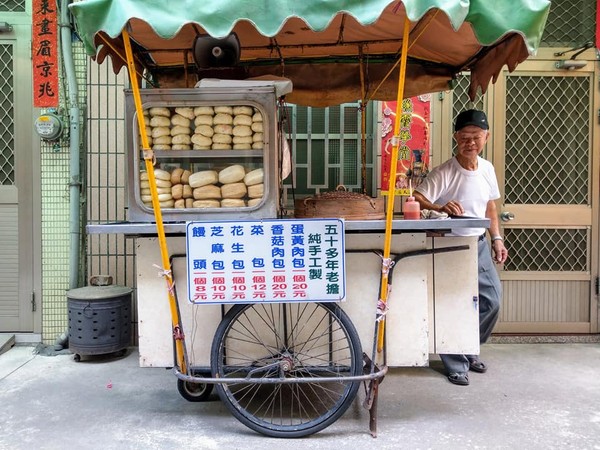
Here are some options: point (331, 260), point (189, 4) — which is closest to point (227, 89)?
point (189, 4)

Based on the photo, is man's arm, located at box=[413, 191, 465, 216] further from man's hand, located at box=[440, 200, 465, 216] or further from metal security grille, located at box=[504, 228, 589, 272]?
metal security grille, located at box=[504, 228, 589, 272]

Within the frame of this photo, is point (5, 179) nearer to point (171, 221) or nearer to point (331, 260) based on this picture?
point (171, 221)

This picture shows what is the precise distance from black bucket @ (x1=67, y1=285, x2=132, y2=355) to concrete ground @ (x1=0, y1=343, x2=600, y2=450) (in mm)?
Answer: 195

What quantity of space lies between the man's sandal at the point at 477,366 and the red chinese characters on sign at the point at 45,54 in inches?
186

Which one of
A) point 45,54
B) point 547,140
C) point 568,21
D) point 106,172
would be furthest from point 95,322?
point 568,21

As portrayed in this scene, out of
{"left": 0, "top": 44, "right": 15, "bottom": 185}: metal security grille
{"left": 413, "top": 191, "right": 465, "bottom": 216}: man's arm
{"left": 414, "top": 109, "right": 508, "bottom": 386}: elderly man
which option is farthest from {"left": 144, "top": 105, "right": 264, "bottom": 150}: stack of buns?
→ {"left": 0, "top": 44, "right": 15, "bottom": 185}: metal security grille

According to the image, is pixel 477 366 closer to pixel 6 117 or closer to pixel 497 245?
pixel 497 245

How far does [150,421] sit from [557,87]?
16.4 feet

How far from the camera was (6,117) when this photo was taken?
5.09 m

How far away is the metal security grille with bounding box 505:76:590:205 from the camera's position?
5105mm

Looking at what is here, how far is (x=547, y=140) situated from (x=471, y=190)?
Answer: 1.73 meters

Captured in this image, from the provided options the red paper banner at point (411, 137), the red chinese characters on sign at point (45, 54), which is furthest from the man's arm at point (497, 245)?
the red chinese characters on sign at point (45, 54)

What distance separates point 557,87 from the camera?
201 inches

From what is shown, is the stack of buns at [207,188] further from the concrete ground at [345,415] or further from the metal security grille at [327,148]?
the metal security grille at [327,148]
